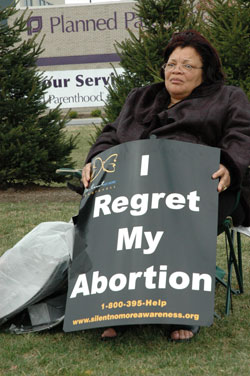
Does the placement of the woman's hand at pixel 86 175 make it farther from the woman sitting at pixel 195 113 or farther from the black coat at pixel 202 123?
the black coat at pixel 202 123

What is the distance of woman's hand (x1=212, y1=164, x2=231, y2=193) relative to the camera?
10.2ft

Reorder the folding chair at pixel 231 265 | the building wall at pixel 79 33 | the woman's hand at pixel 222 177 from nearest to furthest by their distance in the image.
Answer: the woman's hand at pixel 222 177, the folding chair at pixel 231 265, the building wall at pixel 79 33

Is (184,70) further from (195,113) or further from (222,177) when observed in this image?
(222,177)

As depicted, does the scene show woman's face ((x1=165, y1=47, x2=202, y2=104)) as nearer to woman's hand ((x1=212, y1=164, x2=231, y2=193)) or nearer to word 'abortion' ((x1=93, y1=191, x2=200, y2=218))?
woman's hand ((x1=212, y1=164, x2=231, y2=193))

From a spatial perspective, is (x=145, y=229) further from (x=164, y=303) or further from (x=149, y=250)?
(x=164, y=303)

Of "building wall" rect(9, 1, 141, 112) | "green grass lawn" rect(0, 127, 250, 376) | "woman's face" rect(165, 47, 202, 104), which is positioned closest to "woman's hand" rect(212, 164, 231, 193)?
"woman's face" rect(165, 47, 202, 104)

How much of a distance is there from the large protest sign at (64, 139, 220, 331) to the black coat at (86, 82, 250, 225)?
16cm

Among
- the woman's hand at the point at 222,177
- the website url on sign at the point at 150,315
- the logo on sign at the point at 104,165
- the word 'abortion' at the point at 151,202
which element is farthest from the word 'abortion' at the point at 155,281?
the logo on sign at the point at 104,165

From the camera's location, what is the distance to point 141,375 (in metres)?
2.66

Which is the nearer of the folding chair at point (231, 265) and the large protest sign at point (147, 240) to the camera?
the large protest sign at point (147, 240)

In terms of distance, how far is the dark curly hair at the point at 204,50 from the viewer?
349 centimetres

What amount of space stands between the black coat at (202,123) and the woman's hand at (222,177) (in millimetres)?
52

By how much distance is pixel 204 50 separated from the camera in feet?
11.5

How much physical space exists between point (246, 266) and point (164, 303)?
2.11 m
